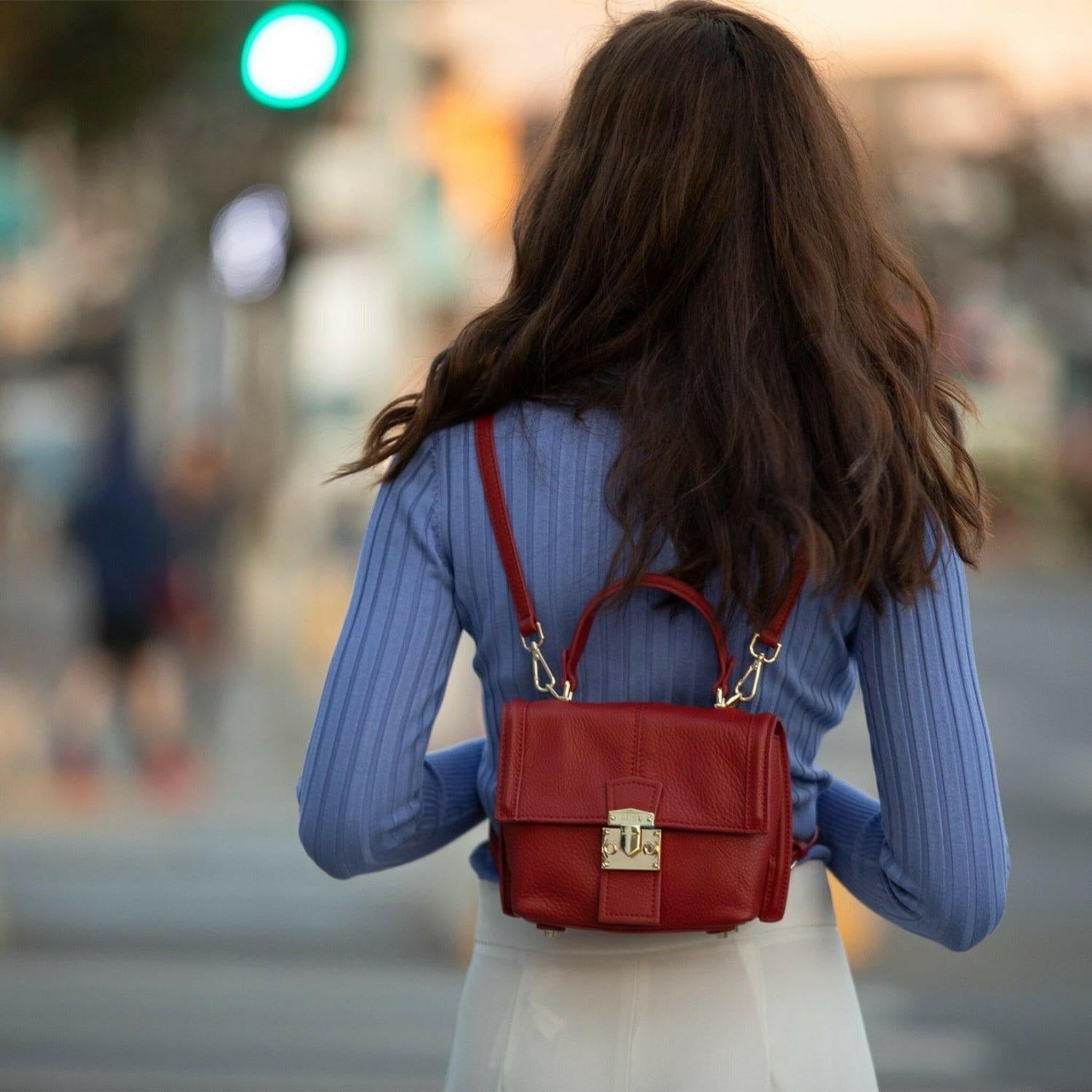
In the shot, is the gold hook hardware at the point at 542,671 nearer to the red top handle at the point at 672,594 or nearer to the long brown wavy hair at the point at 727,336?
the red top handle at the point at 672,594

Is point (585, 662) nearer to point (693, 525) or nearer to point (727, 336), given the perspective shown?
point (693, 525)

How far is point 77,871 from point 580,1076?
5846mm

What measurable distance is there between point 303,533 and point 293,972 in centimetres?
850

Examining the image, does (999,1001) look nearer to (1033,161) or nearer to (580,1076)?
(580,1076)

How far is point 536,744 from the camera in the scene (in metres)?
1.69

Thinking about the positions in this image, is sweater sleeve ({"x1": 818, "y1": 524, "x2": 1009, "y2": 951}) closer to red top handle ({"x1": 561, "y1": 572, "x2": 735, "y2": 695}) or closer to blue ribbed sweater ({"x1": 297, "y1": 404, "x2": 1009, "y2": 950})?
blue ribbed sweater ({"x1": 297, "y1": 404, "x2": 1009, "y2": 950})

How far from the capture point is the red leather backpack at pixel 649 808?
1.65m

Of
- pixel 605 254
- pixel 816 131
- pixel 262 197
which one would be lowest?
pixel 605 254

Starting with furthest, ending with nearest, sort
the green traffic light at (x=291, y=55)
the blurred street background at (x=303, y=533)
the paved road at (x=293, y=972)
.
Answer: the green traffic light at (x=291, y=55) → the blurred street background at (x=303, y=533) → the paved road at (x=293, y=972)

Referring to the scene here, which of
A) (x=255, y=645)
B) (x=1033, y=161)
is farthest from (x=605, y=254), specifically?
(x=1033, y=161)

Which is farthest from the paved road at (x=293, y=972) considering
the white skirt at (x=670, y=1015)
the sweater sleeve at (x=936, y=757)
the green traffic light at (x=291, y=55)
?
the sweater sleeve at (x=936, y=757)

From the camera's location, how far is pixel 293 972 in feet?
19.3

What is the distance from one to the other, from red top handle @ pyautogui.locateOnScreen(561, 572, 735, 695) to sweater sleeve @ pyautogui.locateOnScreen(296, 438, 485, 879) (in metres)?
0.17

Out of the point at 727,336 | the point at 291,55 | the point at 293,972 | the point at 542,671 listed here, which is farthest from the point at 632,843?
the point at 291,55
